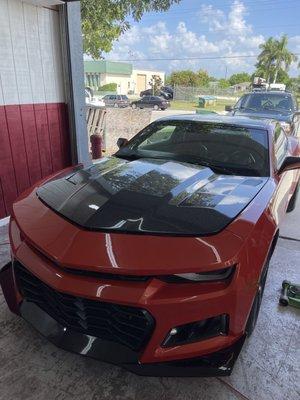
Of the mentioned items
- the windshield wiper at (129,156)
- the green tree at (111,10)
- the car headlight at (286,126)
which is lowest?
the car headlight at (286,126)

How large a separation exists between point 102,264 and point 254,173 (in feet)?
5.19

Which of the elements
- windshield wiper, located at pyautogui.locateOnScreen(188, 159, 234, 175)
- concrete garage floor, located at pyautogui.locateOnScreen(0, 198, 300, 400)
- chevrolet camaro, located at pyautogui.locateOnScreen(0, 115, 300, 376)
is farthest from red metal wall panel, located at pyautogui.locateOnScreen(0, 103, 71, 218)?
windshield wiper, located at pyautogui.locateOnScreen(188, 159, 234, 175)

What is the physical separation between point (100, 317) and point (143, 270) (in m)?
0.35

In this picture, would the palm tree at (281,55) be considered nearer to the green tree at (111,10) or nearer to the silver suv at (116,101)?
the silver suv at (116,101)

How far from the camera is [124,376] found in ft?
6.47

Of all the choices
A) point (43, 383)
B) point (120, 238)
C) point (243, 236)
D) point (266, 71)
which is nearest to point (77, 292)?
point (120, 238)

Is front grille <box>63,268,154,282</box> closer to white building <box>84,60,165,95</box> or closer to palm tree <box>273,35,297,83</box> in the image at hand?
→ white building <box>84,60,165,95</box>

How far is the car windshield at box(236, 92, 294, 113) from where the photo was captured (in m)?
9.03

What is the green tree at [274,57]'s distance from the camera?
179 feet

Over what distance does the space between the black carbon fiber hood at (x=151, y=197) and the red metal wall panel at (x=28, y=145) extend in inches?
65.4

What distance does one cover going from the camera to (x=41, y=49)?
13.6 ft

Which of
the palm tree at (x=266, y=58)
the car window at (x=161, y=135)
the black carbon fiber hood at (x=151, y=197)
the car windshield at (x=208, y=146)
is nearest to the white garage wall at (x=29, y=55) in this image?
the car windshield at (x=208, y=146)

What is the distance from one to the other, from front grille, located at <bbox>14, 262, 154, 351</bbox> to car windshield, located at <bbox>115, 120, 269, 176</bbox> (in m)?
1.49

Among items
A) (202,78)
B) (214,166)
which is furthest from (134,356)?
(202,78)
